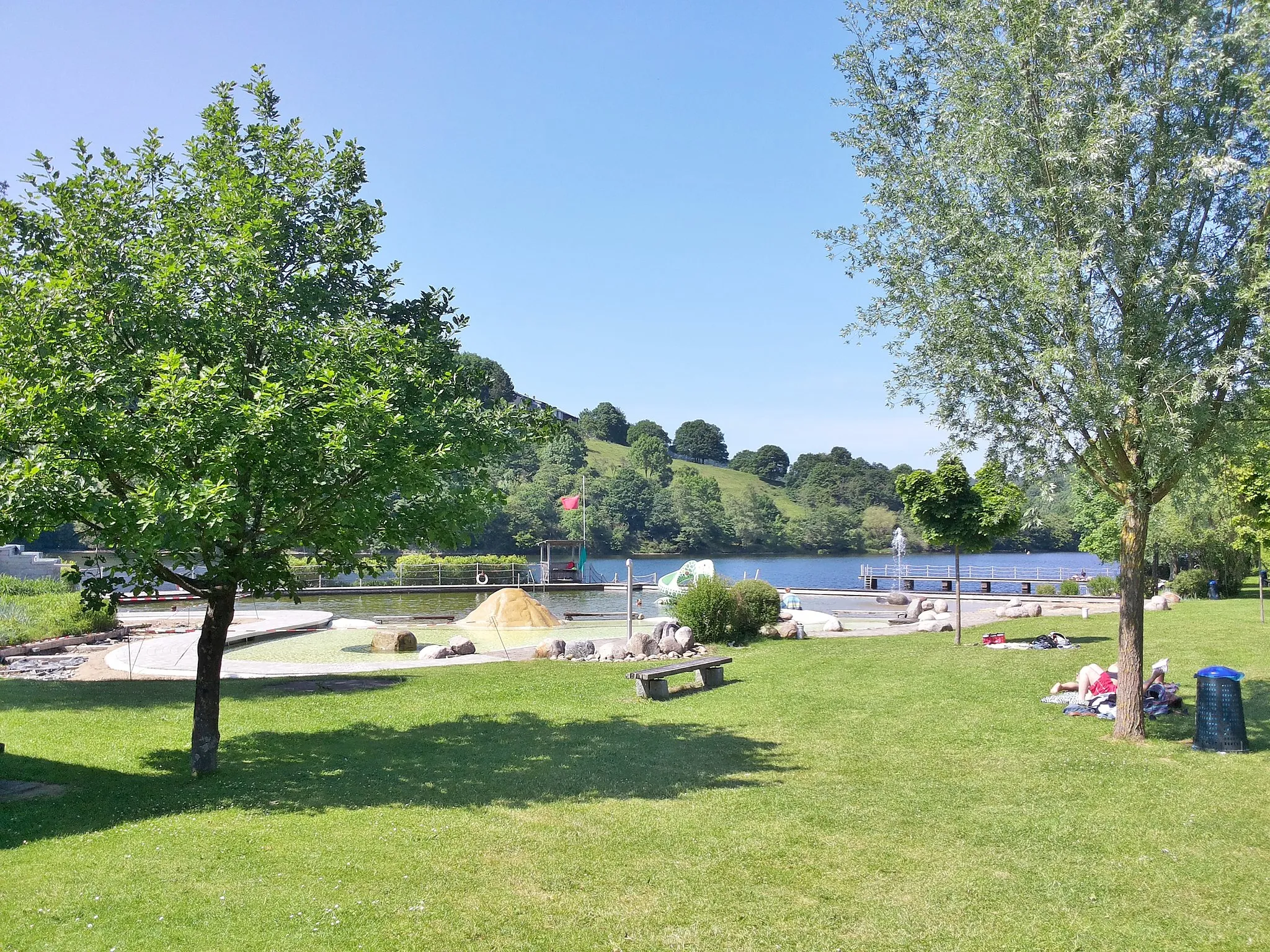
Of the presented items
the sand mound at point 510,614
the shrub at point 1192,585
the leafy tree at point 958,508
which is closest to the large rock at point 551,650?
the leafy tree at point 958,508

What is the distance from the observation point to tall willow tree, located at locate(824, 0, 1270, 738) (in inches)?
340

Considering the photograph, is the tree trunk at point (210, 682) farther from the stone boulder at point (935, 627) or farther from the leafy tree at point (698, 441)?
the leafy tree at point (698, 441)

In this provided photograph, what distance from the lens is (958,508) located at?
19094mm

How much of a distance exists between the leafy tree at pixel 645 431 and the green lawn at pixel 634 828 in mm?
168688

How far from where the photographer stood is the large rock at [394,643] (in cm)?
2022

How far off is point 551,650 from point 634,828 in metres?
11.5

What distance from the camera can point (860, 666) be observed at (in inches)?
607

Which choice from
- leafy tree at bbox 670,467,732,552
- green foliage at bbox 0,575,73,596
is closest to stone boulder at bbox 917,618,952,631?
green foliage at bbox 0,575,73,596

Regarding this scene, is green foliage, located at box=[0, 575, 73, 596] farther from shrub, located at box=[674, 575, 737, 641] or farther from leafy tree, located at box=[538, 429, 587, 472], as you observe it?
leafy tree, located at box=[538, 429, 587, 472]

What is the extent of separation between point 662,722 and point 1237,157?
30.0 feet

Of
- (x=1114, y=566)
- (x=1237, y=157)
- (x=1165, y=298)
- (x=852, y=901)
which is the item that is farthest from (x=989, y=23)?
(x=1114, y=566)

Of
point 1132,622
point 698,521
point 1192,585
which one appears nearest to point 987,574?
point 1192,585

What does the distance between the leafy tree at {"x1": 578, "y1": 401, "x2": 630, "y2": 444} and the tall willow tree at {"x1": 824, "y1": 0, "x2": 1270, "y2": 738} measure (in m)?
160

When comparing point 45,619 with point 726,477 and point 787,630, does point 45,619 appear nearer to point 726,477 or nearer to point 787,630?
point 787,630
